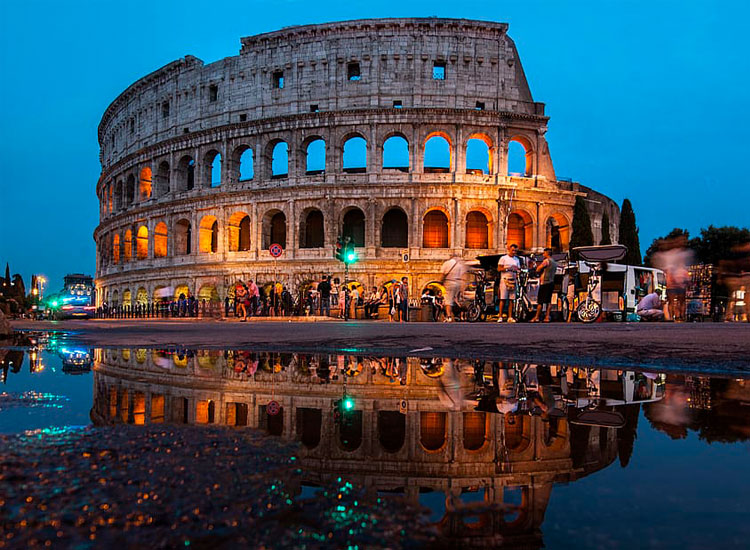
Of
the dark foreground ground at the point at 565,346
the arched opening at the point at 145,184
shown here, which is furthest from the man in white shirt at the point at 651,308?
the arched opening at the point at 145,184

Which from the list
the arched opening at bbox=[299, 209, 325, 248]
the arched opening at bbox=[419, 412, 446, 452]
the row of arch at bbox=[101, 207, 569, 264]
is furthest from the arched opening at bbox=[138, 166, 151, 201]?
the arched opening at bbox=[419, 412, 446, 452]

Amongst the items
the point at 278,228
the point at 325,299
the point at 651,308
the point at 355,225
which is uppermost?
the point at 278,228

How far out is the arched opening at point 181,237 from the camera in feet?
115

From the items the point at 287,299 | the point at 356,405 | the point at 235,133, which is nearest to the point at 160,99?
the point at 235,133

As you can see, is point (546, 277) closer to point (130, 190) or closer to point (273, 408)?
point (273, 408)

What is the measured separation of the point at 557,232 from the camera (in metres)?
33.2

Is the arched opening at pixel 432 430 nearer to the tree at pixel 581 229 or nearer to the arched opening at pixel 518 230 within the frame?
the tree at pixel 581 229

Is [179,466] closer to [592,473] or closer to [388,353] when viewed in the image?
[592,473]

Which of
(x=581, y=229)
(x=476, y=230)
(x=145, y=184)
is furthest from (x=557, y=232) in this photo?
(x=145, y=184)

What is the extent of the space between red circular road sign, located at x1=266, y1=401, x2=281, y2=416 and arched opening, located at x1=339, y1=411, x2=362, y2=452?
0.32m

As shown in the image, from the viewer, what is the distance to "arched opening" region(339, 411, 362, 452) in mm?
1683

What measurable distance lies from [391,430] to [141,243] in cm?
4007

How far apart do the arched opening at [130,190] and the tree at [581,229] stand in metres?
31.6

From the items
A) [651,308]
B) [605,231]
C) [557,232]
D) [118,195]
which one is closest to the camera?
[651,308]
